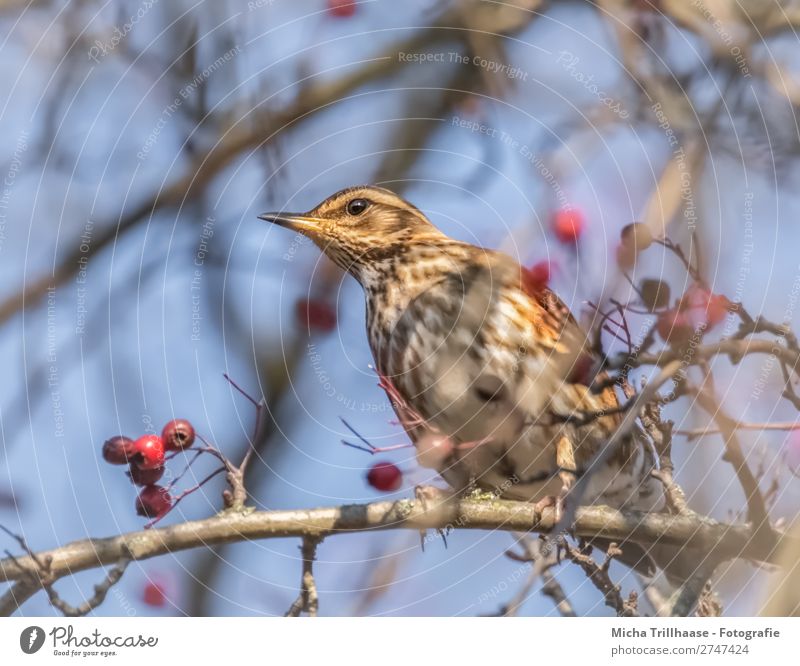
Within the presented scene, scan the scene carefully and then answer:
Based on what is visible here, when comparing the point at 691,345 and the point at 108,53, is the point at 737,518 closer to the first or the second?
the point at 691,345

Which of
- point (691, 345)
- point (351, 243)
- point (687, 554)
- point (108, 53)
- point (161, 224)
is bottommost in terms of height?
point (687, 554)

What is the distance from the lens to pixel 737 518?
2.39 m

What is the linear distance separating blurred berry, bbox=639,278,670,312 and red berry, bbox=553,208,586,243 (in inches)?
14.9

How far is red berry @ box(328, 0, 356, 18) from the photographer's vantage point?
303 centimetres

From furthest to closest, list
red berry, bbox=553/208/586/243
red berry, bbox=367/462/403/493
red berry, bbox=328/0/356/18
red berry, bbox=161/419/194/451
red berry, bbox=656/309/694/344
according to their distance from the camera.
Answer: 1. red berry, bbox=328/0/356/18
2. red berry, bbox=553/208/586/243
3. red berry, bbox=367/462/403/493
4. red berry, bbox=161/419/194/451
5. red berry, bbox=656/309/694/344

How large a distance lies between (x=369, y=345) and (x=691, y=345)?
111 centimetres

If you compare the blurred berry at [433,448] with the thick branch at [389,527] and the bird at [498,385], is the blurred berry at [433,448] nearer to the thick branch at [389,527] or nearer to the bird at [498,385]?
the bird at [498,385]

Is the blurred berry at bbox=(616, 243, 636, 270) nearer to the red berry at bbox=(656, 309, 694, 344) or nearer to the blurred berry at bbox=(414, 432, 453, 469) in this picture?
the red berry at bbox=(656, 309, 694, 344)

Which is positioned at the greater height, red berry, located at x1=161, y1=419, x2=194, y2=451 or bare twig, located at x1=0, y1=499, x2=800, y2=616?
red berry, located at x1=161, y1=419, x2=194, y2=451

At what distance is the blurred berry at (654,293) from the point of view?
2.28m

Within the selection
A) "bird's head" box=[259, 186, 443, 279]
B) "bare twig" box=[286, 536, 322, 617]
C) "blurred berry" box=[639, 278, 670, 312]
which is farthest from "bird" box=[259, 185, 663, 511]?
"bare twig" box=[286, 536, 322, 617]

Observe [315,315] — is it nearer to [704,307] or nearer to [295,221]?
[295,221]
